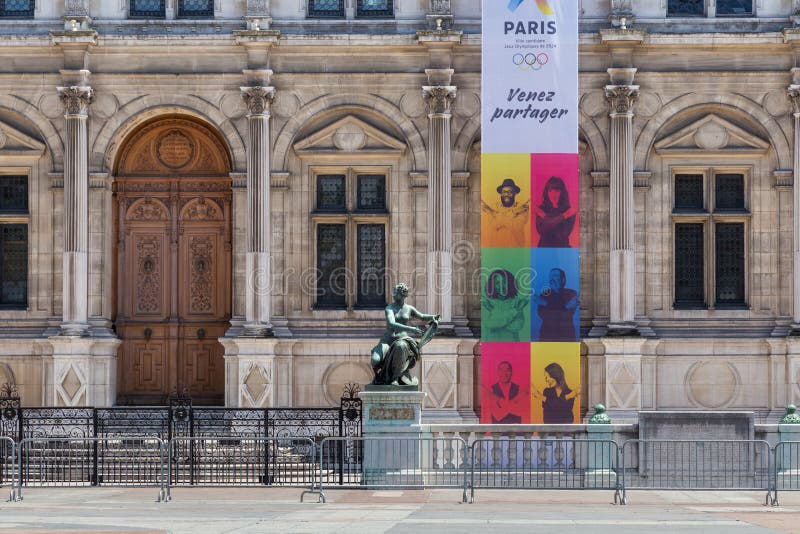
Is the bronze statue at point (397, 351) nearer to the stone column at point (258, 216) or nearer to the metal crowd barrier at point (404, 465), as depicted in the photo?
the metal crowd barrier at point (404, 465)

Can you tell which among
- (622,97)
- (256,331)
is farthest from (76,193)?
(622,97)

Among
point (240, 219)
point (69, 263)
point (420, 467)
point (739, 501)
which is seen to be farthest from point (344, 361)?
point (739, 501)

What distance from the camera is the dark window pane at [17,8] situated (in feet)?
134

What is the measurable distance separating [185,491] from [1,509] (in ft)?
13.6

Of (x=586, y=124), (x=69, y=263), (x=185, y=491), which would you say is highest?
(x=586, y=124)

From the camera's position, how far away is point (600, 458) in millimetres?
30094

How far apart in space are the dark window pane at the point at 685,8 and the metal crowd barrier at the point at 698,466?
45.4 feet

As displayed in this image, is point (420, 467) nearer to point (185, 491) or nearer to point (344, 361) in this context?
point (185, 491)

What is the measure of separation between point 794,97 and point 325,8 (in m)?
11.0

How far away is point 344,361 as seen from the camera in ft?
132

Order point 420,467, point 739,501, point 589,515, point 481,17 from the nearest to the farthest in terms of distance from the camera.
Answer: point 589,515, point 739,501, point 420,467, point 481,17

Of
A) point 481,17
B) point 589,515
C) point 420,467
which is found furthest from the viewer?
point 481,17

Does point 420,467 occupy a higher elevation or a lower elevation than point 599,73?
lower

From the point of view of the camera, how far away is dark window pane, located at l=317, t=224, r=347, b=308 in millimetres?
40719
